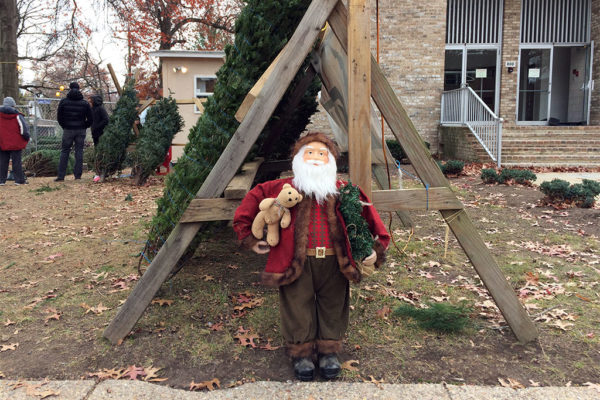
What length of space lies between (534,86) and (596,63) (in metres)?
1.97

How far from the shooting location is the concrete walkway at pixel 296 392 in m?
2.72

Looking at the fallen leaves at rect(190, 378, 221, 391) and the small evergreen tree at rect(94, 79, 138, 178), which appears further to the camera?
the small evergreen tree at rect(94, 79, 138, 178)

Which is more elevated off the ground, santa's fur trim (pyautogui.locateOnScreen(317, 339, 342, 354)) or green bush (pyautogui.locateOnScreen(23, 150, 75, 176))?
green bush (pyautogui.locateOnScreen(23, 150, 75, 176))

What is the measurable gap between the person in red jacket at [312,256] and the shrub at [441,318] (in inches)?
34.9

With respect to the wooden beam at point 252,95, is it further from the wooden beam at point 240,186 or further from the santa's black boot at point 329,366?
the santa's black boot at point 329,366

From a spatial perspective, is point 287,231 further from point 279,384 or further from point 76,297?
point 76,297

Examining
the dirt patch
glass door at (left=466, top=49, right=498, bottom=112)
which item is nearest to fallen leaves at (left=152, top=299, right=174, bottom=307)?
the dirt patch

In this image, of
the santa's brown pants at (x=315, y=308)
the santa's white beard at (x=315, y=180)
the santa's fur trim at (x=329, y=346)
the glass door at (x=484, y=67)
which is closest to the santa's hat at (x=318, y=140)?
the santa's white beard at (x=315, y=180)

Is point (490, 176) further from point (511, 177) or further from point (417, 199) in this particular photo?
point (417, 199)

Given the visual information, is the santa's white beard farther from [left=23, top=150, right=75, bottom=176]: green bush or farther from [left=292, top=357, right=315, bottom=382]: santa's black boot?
[left=23, top=150, right=75, bottom=176]: green bush

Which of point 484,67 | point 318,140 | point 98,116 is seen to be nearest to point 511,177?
point 318,140

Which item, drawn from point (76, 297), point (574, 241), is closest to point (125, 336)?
point (76, 297)

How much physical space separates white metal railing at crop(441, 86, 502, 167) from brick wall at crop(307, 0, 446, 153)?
0.60 metres

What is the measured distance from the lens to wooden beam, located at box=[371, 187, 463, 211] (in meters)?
3.30
